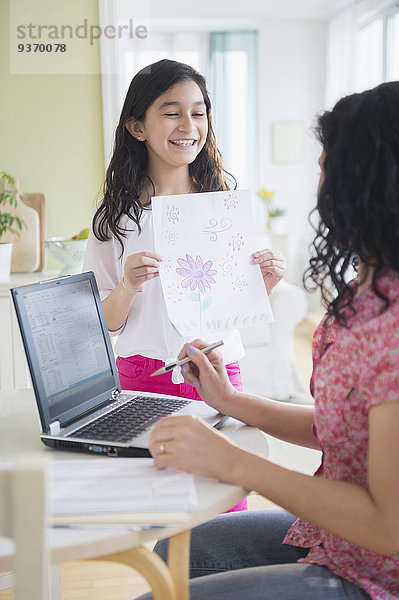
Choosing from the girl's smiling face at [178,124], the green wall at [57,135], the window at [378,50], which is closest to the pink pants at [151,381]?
the girl's smiling face at [178,124]

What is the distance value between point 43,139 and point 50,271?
0.59 metres

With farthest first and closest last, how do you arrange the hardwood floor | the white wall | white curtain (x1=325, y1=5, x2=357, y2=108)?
the white wall → white curtain (x1=325, y1=5, x2=357, y2=108) → the hardwood floor

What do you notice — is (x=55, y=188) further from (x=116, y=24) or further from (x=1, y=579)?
(x=1, y=579)

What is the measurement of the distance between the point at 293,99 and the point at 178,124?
232 inches

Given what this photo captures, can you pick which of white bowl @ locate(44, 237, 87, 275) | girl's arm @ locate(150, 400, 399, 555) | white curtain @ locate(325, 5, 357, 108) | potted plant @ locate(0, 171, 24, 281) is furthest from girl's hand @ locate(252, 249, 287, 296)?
white curtain @ locate(325, 5, 357, 108)

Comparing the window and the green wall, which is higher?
the window

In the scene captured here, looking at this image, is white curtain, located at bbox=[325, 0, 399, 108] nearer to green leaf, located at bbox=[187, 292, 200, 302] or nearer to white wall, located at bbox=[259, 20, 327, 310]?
white wall, located at bbox=[259, 20, 327, 310]

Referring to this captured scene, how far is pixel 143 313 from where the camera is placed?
160 cm

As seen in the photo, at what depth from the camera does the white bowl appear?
8.69ft

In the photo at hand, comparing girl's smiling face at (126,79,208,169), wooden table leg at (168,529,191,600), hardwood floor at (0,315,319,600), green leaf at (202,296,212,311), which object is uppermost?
girl's smiling face at (126,79,208,169)

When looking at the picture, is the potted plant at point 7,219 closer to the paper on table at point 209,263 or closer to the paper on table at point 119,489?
the paper on table at point 209,263

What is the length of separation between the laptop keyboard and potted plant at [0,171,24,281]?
1498 millimetres

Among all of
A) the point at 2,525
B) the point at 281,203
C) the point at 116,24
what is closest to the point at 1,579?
the point at 2,525

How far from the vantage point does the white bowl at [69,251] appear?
2.65m
